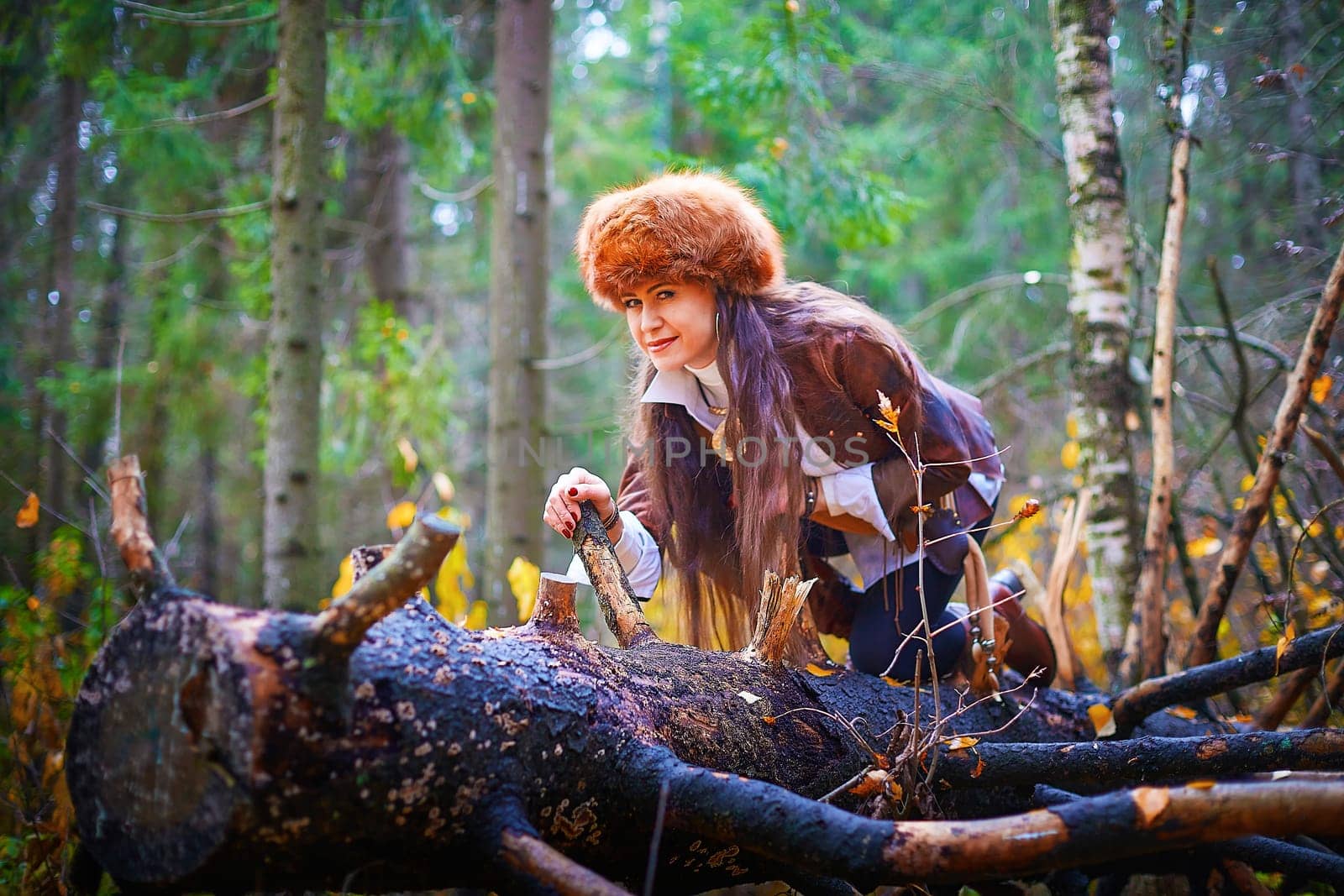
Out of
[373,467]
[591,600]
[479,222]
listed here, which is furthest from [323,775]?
[479,222]

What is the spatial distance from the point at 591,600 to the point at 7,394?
9713 mm

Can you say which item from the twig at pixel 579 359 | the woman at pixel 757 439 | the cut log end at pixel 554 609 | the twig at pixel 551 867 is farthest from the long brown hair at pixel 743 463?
the twig at pixel 579 359

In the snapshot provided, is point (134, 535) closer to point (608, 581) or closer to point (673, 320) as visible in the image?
point (608, 581)

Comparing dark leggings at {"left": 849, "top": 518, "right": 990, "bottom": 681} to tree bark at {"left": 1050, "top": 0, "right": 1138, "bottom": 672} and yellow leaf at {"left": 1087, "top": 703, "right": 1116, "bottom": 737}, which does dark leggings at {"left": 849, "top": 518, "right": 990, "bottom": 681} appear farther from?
tree bark at {"left": 1050, "top": 0, "right": 1138, "bottom": 672}

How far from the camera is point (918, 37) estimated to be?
10.9m

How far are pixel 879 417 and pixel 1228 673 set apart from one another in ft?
3.80

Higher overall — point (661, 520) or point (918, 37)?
point (918, 37)

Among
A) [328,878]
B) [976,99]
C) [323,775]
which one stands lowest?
[328,878]

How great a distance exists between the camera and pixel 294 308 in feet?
14.3

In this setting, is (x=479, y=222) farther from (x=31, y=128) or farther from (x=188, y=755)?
(x=188, y=755)

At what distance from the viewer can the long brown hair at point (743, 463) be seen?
2.53 meters

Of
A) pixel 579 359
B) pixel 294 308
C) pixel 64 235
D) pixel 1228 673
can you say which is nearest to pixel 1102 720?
pixel 1228 673

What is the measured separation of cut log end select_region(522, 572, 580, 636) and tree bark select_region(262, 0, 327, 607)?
301 cm

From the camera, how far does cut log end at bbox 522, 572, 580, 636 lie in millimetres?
1784
